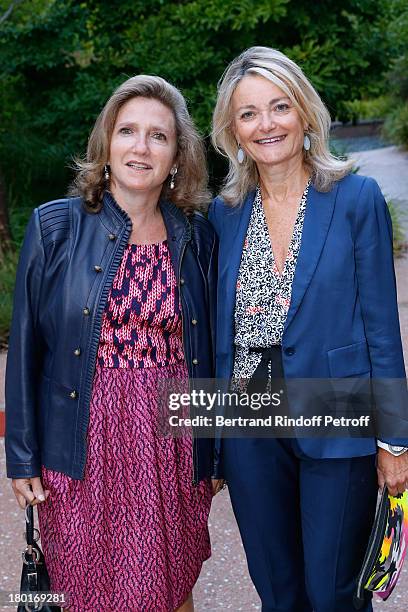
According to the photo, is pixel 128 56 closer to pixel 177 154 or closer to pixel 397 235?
pixel 397 235

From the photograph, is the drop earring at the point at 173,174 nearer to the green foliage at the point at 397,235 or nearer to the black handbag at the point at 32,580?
the black handbag at the point at 32,580

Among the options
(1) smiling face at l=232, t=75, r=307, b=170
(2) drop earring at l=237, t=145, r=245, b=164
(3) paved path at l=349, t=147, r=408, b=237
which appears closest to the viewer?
(1) smiling face at l=232, t=75, r=307, b=170

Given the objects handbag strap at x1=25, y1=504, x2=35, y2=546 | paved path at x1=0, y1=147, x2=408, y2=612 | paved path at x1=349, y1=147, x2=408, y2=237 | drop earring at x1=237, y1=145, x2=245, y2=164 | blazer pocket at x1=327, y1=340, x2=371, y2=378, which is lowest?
paved path at x1=0, y1=147, x2=408, y2=612

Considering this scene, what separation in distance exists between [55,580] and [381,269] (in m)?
1.47

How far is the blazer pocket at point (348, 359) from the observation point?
2.71 meters

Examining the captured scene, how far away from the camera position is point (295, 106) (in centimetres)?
279

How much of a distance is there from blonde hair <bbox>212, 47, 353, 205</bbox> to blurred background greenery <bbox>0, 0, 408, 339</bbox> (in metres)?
4.51

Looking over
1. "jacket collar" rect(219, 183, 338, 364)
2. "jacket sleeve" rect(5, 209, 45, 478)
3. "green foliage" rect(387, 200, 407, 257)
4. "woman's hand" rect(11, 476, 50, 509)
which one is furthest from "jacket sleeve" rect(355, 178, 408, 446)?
"green foliage" rect(387, 200, 407, 257)

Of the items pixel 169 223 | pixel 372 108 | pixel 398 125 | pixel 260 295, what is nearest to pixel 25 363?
pixel 169 223

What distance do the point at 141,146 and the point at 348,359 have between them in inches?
37.1

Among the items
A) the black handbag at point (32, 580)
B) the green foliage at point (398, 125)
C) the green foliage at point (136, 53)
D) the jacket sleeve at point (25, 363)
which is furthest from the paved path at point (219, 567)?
the green foliage at point (398, 125)

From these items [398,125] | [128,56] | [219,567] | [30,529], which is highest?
[398,125]

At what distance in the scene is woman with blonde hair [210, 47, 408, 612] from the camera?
270 centimetres

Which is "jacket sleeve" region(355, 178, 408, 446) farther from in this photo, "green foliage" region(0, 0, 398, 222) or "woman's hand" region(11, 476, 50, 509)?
"green foliage" region(0, 0, 398, 222)
